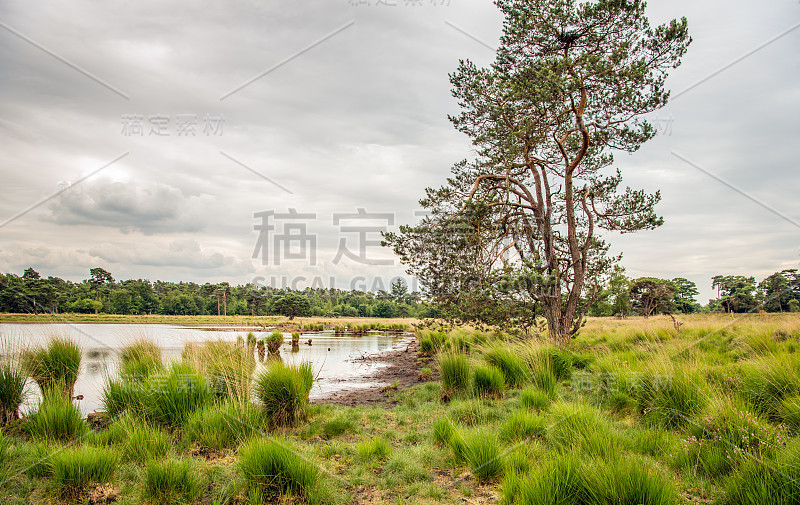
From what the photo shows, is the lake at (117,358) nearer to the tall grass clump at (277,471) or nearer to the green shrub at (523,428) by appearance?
the tall grass clump at (277,471)

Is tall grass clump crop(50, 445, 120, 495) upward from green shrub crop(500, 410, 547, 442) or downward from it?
upward

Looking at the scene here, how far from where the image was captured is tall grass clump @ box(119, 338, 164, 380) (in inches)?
246

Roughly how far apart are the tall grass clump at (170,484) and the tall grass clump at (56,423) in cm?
234

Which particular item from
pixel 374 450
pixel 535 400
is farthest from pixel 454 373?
pixel 374 450

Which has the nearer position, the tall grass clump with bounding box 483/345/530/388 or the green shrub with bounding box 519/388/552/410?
the green shrub with bounding box 519/388/552/410

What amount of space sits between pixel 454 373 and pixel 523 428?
10.9ft

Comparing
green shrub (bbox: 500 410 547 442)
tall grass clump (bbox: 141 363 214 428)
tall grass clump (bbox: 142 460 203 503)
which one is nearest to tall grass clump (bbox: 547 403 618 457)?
green shrub (bbox: 500 410 547 442)

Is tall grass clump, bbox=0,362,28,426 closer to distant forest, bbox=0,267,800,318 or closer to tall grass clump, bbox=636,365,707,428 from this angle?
distant forest, bbox=0,267,800,318

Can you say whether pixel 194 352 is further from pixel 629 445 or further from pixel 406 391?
pixel 629 445

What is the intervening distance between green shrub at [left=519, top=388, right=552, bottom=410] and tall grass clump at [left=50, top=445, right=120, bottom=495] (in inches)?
204

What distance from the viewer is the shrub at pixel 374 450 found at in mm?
4527

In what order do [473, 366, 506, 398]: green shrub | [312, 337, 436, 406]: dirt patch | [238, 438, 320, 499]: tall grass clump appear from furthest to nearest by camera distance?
[312, 337, 436, 406]: dirt patch < [473, 366, 506, 398]: green shrub < [238, 438, 320, 499]: tall grass clump

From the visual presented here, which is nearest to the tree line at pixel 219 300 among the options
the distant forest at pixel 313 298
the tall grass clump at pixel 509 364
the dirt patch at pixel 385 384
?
the distant forest at pixel 313 298

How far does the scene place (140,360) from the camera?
6684 millimetres
